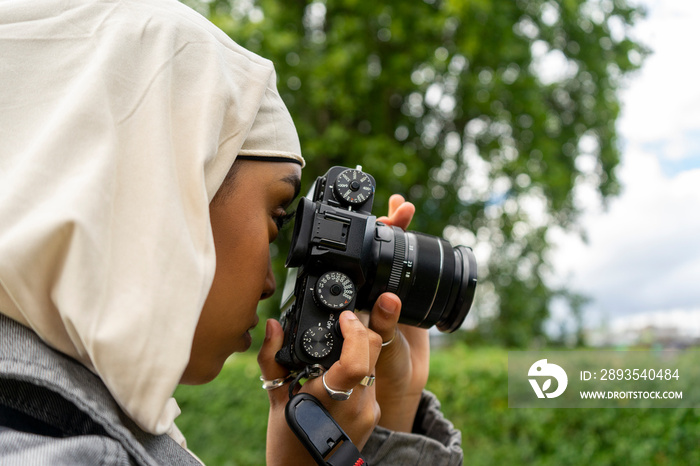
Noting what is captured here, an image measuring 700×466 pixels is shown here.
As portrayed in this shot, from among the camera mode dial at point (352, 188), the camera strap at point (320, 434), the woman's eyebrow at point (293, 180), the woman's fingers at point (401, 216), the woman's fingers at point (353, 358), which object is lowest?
the camera strap at point (320, 434)

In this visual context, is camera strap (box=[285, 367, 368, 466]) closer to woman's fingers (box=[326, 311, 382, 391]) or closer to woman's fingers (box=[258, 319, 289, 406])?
woman's fingers (box=[326, 311, 382, 391])

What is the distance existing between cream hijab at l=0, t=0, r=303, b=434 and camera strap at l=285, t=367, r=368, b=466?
33 cm

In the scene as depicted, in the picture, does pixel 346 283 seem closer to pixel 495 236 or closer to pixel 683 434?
pixel 683 434

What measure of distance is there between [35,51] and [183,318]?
0.51 metres

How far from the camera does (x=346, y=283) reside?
1543 mm

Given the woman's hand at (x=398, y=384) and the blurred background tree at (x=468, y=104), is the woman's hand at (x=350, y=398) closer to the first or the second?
the woman's hand at (x=398, y=384)

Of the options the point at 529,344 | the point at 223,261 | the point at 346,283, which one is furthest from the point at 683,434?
the point at 529,344

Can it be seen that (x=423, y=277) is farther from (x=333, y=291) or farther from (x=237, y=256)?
(x=237, y=256)

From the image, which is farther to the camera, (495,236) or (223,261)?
(495,236)

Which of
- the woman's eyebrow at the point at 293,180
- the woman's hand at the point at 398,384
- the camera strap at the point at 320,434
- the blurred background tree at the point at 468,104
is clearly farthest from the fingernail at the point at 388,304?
the blurred background tree at the point at 468,104

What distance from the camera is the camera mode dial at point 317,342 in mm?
1498

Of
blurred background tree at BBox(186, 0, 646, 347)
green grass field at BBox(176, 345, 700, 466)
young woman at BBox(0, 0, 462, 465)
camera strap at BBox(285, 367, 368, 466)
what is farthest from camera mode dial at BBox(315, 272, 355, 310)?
blurred background tree at BBox(186, 0, 646, 347)

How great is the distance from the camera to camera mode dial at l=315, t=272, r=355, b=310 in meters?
1.52

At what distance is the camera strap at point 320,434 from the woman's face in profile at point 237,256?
0.70ft
